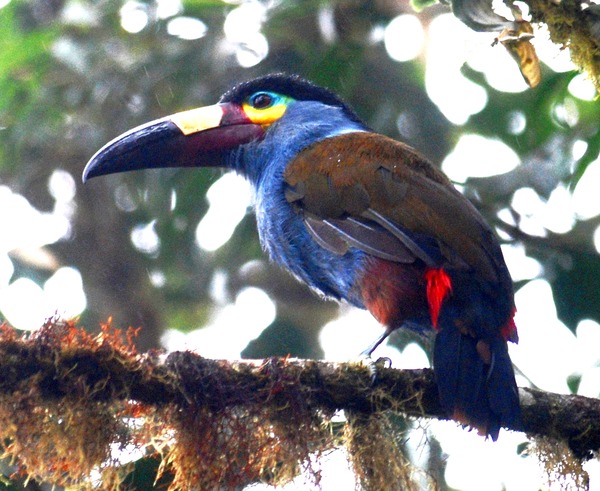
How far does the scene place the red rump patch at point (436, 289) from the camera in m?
2.99

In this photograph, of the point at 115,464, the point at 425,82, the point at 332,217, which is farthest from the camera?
the point at 425,82

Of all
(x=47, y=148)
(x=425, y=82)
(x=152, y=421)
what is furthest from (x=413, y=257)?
(x=47, y=148)

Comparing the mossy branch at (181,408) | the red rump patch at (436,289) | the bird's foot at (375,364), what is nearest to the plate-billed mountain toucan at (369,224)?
the red rump patch at (436,289)

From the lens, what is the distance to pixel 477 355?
113 inches

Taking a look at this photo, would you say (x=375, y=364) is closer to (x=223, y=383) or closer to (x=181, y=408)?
(x=223, y=383)

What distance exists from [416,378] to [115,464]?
2.96 ft

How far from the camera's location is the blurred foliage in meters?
4.74

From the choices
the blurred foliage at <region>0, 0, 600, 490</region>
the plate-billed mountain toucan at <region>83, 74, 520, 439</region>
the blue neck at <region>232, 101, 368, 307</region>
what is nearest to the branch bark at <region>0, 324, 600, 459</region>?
the plate-billed mountain toucan at <region>83, 74, 520, 439</region>

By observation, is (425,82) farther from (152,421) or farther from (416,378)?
(152,421)

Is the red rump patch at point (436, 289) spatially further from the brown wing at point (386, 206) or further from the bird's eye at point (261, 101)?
the bird's eye at point (261, 101)

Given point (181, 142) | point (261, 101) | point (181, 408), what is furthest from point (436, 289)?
point (261, 101)

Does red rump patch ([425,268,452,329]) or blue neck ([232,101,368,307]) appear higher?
red rump patch ([425,268,452,329])

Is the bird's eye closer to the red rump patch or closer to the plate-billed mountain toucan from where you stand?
the plate-billed mountain toucan

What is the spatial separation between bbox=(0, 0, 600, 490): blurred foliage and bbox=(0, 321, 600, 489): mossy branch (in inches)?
79.8
